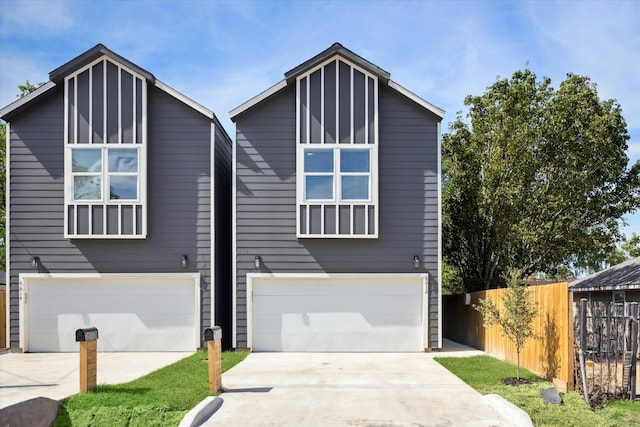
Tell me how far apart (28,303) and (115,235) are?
2.78 meters

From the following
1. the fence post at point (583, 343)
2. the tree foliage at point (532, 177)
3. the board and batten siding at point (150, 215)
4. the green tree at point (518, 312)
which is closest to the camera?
the fence post at point (583, 343)

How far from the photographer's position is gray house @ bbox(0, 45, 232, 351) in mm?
16078

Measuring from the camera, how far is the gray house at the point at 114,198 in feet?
52.7

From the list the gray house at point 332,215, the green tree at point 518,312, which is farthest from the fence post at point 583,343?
the gray house at point 332,215

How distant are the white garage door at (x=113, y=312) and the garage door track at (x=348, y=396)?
2888mm

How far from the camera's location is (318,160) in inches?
633

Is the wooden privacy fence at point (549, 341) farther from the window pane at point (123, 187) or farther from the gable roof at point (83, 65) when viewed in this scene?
the window pane at point (123, 187)

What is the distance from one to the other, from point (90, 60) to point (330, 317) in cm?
851

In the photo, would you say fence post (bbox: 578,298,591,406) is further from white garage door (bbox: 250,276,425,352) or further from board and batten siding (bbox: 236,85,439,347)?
white garage door (bbox: 250,276,425,352)

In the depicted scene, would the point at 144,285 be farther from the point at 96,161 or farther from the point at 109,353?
the point at 96,161

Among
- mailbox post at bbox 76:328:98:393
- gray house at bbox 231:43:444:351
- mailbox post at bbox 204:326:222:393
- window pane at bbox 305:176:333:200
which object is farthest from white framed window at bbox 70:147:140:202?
mailbox post at bbox 204:326:222:393

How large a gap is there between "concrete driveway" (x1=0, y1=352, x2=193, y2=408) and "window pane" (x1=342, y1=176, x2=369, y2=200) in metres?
5.36

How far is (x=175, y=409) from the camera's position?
348 inches

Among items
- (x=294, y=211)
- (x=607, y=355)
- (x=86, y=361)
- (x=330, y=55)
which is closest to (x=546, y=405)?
(x=607, y=355)
